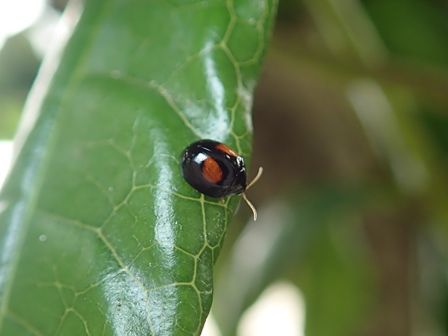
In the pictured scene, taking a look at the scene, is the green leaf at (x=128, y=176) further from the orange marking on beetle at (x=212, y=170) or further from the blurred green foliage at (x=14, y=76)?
the blurred green foliage at (x=14, y=76)

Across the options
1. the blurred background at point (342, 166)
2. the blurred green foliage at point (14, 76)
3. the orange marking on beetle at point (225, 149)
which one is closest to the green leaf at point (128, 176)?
the orange marking on beetle at point (225, 149)

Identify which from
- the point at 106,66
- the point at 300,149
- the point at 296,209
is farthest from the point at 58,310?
the point at 300,149

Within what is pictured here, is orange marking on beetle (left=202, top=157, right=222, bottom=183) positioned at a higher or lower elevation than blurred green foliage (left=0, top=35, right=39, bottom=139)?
higher

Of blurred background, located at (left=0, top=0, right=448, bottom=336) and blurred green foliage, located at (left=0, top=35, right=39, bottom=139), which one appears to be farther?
blurred green foliage, located at (left=0, top=35, right=39, bottom=139)

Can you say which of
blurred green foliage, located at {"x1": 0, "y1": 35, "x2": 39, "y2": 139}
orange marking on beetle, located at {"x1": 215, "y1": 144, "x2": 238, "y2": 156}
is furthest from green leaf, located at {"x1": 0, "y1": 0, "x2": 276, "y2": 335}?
blurred green foliage, located at {"x1": 0, "y1": 35, "x2": 39, "y2": 139}

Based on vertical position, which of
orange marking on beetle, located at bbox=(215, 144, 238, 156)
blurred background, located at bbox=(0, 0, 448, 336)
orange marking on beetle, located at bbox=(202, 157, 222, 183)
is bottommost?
blurred background, located at bbox=(0, 0, 448, 336)

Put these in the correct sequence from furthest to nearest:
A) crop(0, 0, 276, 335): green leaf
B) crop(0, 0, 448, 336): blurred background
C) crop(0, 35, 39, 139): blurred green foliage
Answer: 1. crop(0, 35, 39, 139): blurred green foliage
2. crop(0, 0, 448, 336): blurred background
3. crop(0, 0, 276, 335): green leaf

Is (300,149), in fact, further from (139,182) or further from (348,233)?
(139,182)

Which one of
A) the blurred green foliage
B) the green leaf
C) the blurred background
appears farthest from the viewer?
the blurred green foliage

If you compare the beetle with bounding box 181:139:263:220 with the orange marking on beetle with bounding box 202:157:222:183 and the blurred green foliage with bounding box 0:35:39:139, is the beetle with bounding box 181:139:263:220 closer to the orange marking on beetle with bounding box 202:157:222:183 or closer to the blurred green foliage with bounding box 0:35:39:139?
the orange marking on beetle with bounding box 202:157:222:183

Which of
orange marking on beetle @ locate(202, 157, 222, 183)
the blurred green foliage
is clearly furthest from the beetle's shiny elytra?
the blurred green foliage
